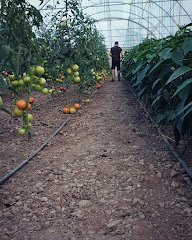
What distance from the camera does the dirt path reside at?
1.62m

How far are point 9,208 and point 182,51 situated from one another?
1578 millimetres

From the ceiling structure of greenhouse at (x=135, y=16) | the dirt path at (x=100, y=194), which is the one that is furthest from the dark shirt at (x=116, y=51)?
the dirt path at (x=100, y=194)

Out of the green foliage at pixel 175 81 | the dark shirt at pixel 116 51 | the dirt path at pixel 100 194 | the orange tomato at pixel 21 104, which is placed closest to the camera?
the dirt path at pixel 100 194

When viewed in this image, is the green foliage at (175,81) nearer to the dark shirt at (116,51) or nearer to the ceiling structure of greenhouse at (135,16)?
the ceiling structure of greenhouse at (135,16)

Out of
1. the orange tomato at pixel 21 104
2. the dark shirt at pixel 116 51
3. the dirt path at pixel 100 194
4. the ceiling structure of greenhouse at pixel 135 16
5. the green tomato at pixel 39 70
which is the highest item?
the ceiling structure of greenhouse at pixel 135 16

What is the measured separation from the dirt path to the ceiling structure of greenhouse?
555 cm

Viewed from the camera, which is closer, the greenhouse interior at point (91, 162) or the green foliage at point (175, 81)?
the greenhouse interior at point (91, 162)

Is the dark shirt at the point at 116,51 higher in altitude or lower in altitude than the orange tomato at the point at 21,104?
higher

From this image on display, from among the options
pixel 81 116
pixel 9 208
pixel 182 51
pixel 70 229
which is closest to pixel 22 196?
pixel 9 208

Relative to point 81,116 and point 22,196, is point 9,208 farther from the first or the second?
point 81,116

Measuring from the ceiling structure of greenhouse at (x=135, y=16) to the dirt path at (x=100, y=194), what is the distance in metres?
5.55

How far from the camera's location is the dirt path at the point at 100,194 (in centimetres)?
162

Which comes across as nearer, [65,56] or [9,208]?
[9,208]

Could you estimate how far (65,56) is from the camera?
4410 millimetres
